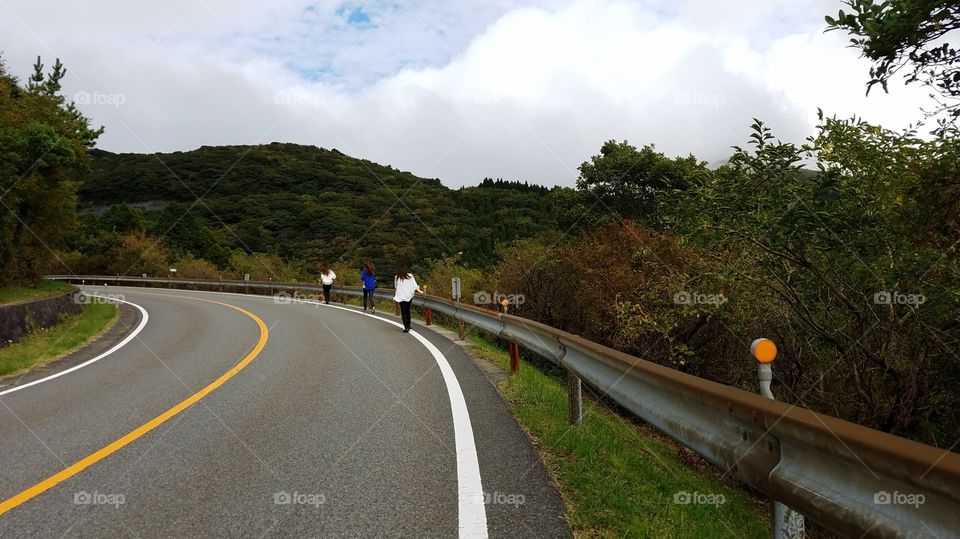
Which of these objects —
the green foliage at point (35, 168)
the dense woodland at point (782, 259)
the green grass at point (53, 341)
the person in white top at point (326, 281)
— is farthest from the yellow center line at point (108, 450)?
the person in white top at point (326, 281)

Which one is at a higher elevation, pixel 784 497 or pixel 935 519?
pixel 935 519

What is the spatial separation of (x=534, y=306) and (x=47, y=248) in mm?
17967

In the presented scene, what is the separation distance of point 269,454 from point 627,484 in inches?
108

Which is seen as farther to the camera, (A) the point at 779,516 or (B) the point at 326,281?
(B) the point at 326,281

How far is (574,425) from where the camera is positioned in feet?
16.7

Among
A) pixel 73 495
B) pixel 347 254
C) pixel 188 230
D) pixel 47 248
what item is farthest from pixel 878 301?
pixel 188 230

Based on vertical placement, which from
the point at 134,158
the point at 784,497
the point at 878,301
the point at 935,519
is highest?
the point at 134,158

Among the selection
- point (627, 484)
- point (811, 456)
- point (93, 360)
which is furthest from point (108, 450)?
point (93, 360)

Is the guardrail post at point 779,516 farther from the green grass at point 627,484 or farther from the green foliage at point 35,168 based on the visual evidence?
the green foliage at point 35,168

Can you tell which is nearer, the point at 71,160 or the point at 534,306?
the point at 534,306

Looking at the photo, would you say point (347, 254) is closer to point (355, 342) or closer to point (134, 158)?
point (355, 342)

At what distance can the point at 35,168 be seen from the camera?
16531 mm

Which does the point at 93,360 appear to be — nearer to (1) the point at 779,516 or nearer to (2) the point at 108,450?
(2) the point at 108,450

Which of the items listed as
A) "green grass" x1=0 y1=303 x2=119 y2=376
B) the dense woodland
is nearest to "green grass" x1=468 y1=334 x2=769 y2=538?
the dense woodland
